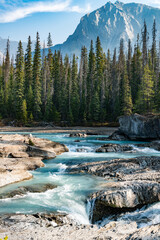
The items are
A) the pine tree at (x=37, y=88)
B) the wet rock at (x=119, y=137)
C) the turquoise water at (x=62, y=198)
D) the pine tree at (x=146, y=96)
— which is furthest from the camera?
the pine tree at (x=37, y=88)

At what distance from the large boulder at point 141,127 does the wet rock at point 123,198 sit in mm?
20049

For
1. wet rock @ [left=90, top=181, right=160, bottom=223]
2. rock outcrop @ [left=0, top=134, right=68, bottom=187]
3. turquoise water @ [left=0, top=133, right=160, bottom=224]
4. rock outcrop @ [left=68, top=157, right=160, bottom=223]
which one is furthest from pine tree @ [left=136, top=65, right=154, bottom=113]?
wet rock @ [left=90, top=181, right=160, bottom=223]

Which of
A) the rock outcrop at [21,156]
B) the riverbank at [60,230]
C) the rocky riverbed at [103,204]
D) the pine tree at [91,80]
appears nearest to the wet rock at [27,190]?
the rocky riverbed at [103,204]

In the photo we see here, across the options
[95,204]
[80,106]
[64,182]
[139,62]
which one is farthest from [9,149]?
[139,62]

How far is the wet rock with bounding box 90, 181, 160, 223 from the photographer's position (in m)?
8.65

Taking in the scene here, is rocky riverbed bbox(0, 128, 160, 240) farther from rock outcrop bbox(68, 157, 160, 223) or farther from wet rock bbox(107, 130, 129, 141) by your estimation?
wet rock bbox(107, 130, 129, 141)

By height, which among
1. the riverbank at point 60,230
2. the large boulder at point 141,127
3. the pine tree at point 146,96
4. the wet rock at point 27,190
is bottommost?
the wet rock at point 27,190

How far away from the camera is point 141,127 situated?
29719mm

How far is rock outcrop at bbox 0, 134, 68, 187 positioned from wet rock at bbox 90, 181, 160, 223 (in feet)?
16.3

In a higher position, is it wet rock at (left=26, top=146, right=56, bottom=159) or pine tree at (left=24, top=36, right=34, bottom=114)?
pine tree at (left=24, top=36, right=34, bottom=114)

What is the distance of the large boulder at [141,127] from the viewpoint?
95.0 ft

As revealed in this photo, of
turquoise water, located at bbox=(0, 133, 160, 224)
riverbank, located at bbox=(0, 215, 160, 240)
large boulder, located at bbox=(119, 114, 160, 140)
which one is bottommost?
turquoise water, located at bbox=(0, 133, 160, 224)

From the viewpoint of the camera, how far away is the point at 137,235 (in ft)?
18.1

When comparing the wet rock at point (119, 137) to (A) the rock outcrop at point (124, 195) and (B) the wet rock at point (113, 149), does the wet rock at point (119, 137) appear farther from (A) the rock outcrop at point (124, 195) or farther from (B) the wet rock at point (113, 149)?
(A) the rock outcrop at point (124, 195)
